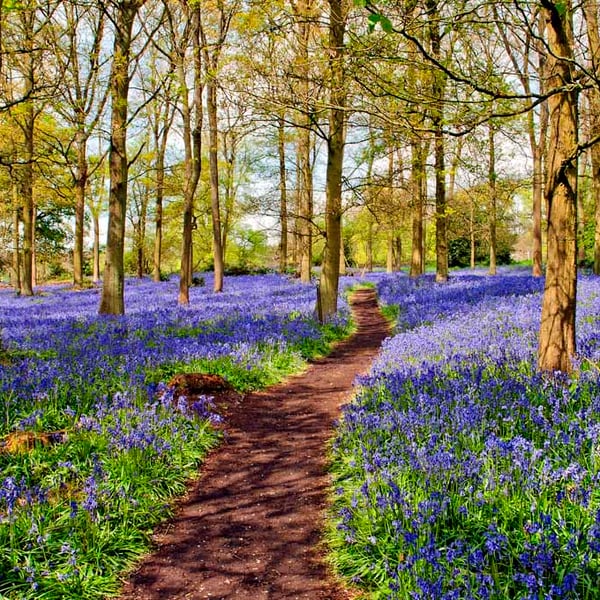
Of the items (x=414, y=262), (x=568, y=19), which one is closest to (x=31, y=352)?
(x=568, y=19)

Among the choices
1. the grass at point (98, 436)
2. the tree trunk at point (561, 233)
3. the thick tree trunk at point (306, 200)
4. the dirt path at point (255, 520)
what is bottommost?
the dirt path at point (255, 520)

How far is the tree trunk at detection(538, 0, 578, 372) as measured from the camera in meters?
5.72

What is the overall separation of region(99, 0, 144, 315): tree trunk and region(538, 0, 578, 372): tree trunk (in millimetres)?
9241

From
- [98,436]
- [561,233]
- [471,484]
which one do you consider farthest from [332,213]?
[471,484]

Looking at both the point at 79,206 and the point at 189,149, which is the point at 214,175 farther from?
the point at 79,206

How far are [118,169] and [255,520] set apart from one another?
10292 millimetres

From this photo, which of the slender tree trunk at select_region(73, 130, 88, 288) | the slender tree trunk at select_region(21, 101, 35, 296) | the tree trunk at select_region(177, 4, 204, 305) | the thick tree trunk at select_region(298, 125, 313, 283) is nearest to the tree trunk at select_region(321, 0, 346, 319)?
the thick tree trunk at select_region(298, 125, 313, 283)

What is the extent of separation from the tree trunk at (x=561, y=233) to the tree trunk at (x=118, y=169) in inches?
364

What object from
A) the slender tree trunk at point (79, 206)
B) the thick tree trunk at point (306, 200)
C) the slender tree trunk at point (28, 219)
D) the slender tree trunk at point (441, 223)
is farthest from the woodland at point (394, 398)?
the slender tree trunk at point (79, 206)

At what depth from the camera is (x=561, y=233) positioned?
5848mm

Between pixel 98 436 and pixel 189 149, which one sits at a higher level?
pixel 189 149

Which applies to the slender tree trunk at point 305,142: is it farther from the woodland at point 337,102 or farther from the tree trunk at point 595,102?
the tree trunk at point 595,102

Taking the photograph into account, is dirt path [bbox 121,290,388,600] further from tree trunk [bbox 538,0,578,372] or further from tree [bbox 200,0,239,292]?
tree [bbox 200,0,239,292]

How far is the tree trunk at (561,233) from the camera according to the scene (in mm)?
5719
